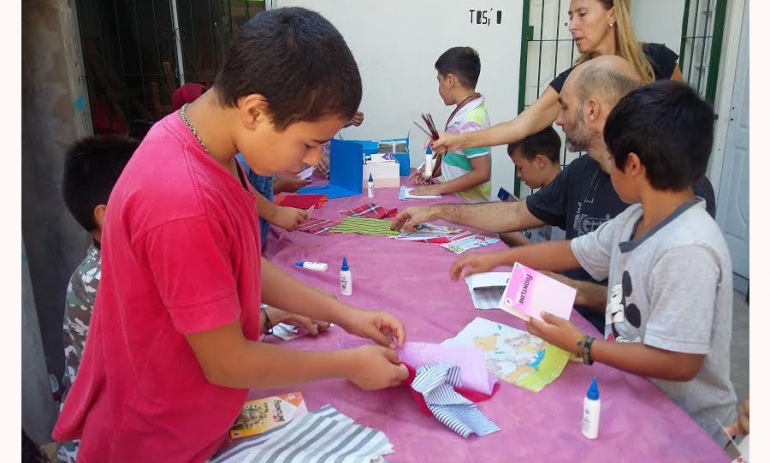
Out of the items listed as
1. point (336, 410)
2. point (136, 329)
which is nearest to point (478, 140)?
point (336, 410)

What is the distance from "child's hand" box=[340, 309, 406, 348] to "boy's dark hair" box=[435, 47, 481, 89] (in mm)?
2609

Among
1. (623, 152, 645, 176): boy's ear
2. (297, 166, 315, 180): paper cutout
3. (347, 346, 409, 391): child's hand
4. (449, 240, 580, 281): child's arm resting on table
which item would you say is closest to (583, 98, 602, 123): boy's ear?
(449, 240, 580, 281): child's arm resting on table

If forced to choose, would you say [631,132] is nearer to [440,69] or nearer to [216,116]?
[216,116]

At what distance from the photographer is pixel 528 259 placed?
76.0 inches

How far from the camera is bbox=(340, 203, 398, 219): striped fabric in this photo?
9.78ft

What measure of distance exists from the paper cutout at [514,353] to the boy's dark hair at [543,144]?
5.74 feet

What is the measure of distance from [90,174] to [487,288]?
1.31 meters

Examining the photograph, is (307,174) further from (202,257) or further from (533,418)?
(202,257)

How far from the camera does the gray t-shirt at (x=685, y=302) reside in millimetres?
1235

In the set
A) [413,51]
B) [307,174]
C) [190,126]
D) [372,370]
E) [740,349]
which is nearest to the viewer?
[190,126]

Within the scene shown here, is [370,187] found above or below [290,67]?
below

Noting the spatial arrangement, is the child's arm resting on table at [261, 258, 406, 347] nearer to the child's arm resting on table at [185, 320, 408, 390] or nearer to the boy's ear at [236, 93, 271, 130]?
the child's arm resting on table at [185, 320, 408, 390]

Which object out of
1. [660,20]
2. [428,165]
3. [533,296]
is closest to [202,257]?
[533,296]

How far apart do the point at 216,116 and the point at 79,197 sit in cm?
92
